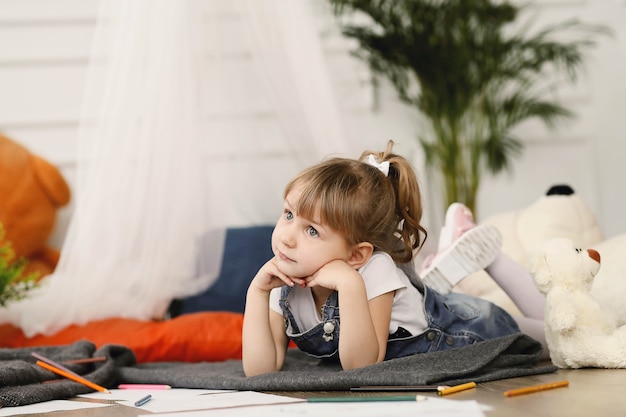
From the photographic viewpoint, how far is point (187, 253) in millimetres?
2217

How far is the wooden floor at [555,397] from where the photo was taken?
94 centimetres

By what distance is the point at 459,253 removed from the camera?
5.46 feet

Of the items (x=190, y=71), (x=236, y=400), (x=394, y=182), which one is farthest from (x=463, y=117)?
(x=236, y=400)

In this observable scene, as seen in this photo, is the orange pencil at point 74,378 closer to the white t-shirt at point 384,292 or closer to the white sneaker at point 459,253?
the white t-shirt at point 384,292

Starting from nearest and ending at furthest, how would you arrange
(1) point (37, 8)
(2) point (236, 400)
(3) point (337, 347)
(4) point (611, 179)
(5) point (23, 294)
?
(2) point (236, 400), (3) point (337, 347), (5) point (23, 294), (1) point (37, 8), (4) point (611, 179)

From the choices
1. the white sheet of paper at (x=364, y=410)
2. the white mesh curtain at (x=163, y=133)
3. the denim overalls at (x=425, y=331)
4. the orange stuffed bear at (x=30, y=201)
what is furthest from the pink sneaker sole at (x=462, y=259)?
the orange stuffed bear at (x=30, y=201)

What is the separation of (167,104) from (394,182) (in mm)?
896

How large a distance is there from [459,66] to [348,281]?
1734 millimetres


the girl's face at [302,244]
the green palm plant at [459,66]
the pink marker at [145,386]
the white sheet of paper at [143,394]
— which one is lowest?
the pink marker at [145,386]

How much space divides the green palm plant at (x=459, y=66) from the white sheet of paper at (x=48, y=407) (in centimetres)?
186

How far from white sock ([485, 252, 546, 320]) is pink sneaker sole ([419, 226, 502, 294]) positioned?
0.11 ft

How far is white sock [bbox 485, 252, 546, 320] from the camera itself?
173 cm

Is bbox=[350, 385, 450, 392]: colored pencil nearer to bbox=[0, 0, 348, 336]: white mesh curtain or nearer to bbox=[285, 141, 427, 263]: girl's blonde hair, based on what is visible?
bbox=[285, 141, 427, 263]: girl's blonde hair

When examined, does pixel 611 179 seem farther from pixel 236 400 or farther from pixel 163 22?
pixel 236 400
